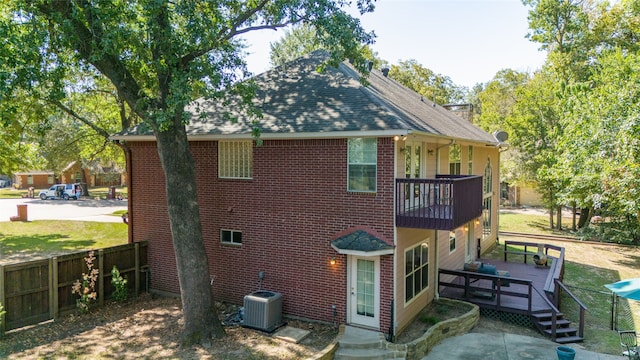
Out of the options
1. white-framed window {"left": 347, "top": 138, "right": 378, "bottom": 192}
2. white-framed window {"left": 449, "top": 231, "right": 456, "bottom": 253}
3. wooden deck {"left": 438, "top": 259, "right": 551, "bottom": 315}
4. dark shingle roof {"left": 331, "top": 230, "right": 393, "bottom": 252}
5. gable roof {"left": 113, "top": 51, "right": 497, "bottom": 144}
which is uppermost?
gable roof {"left": 113, "top": 51, "right": 497, "bottom": 144}

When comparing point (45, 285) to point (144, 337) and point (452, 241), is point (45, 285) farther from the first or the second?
point (452, 241)

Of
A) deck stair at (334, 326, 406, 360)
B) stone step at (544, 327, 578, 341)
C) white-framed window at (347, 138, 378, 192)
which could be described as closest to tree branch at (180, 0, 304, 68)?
white-framed window at (347, 138, 378, 192)

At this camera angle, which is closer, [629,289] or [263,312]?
[629,289]

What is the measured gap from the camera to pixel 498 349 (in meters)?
10.5

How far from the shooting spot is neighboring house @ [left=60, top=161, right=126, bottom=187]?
2160 inches

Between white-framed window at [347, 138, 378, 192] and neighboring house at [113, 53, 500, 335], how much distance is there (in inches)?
1.0

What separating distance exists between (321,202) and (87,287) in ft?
23.9

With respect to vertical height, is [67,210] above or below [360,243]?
below

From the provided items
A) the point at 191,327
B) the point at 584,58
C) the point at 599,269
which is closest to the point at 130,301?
the point at 191,327

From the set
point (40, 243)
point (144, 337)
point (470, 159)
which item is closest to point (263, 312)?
point (144, 337)

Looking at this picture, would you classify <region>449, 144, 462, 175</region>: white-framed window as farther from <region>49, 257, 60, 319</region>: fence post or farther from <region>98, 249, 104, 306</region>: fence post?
<region>49, 257, 60, 319</region>: fence post

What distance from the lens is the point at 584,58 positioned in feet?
101

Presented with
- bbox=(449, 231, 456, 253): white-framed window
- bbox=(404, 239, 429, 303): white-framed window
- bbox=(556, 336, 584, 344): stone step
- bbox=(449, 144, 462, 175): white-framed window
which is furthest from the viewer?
bbox=(449, 144, 462, 175): white-framed window

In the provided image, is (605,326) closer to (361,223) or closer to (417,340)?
(417,340)
